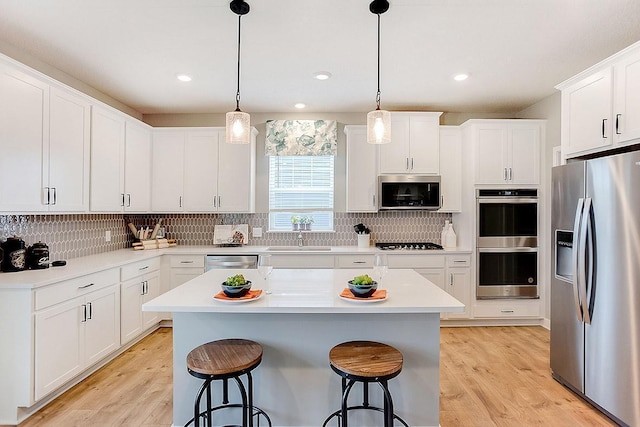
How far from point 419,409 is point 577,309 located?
4.55 feet

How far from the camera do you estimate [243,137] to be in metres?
2.19

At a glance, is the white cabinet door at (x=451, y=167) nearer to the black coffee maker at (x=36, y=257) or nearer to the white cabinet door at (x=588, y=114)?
the white cabinet door at (x=588, y=114)

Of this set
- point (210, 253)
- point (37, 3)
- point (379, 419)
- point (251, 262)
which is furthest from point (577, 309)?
point (37, 3)

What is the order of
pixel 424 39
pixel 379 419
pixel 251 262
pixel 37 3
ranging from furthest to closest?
pixel 251 262 < pixel 424 39 < pixel 37 3 < pixel 379 419

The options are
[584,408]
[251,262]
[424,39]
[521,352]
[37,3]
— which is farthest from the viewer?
A: [251,262]

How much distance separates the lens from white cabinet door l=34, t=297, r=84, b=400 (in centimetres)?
231

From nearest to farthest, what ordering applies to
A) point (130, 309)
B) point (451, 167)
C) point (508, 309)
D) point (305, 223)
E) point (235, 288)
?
1. point (235, 288)
2. point (130, 309)
3. point (508, 309)
4. point (451, 167)
5. point (305, 223)

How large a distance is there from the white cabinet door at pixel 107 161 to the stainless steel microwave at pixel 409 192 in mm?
2885

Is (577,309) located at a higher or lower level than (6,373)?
higher

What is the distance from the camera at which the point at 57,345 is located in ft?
8.05

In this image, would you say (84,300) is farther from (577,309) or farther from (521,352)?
(521,352)

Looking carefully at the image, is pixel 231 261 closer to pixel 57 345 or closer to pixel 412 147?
pixel 57 345

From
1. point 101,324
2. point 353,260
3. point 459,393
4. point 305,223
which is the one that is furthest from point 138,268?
point 459,393

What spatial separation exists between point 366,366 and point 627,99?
2.41 metres
